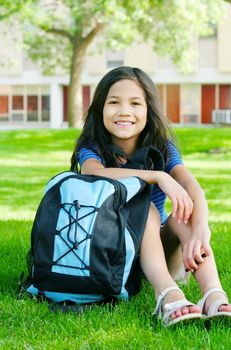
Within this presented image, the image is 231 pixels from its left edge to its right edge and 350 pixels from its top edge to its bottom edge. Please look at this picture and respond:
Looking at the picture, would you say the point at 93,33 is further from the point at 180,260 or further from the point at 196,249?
the point at 196,249

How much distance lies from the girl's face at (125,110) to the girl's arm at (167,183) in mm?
244

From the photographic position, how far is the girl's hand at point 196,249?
3.05 meters

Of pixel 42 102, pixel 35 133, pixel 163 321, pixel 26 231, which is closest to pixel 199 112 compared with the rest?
pixel 42 102

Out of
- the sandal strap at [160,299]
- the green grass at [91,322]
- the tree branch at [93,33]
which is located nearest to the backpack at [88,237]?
the green grass at [91,322]

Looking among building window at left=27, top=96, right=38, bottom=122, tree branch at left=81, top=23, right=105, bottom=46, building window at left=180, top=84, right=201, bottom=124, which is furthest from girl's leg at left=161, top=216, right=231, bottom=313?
building window at left=27, top=96, right=38, bottom=122

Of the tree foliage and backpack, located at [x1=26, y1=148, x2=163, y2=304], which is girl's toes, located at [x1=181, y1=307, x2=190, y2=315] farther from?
the tree foliage

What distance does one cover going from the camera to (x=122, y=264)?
10.1 feet

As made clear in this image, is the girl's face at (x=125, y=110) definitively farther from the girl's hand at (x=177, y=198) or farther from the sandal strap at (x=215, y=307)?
the sandal strap at (x=215, y=307)

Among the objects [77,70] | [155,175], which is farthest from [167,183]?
[77,70]

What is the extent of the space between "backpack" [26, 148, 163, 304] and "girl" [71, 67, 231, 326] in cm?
8

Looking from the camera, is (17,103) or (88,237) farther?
(17,103)

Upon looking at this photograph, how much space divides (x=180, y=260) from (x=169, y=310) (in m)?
0.66

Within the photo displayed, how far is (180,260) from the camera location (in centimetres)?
348

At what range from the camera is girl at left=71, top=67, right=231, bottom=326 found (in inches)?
119
